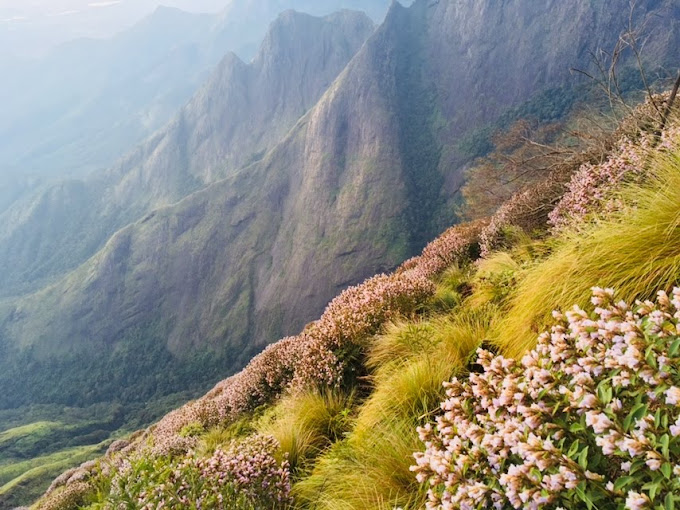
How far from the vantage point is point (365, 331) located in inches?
279

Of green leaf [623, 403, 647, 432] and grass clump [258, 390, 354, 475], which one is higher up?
green leaf [623, 403, 647, 432]

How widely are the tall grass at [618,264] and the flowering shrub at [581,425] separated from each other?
133cm

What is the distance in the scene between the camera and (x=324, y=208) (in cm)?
14038

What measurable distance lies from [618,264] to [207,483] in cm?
416

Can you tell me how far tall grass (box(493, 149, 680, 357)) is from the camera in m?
3.33

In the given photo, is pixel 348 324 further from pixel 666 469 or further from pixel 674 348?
pixel 666 469

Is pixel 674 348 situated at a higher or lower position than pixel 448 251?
higher

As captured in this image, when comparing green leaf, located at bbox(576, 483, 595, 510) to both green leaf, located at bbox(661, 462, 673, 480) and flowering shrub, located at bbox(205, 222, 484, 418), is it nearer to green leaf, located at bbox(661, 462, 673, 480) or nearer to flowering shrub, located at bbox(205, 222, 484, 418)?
green leaf, located at bbox(661, 462, 673, 480)

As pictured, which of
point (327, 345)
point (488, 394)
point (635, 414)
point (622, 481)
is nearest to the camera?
point (622, 481)

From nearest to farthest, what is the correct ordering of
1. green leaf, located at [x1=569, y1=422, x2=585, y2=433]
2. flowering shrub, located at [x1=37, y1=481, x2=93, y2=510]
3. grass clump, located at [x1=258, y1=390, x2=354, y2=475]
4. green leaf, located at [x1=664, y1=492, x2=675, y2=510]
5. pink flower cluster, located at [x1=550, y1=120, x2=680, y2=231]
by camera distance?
green leaf, located at [x1=664, y1=492, x2=675, y2=510], green leaf, located at [x1=569, y1=422, x2=585, y2=433], grass clump, located at [x1=258, y1=390, x2=354, y2=475], pink flower cluster, located at [x1=550, y1=120, x2=680, y2=231], flowering shrub, located at [x1=37, y1=481, x2=93, y2=510]

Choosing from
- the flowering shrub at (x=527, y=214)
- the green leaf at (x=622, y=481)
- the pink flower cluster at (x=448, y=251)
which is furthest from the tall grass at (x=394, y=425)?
the pink flower cluster at (x=448, y=251)

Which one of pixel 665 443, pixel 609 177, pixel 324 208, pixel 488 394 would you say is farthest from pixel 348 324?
pixel 324 208

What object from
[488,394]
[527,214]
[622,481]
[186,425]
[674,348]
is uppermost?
[674,348]

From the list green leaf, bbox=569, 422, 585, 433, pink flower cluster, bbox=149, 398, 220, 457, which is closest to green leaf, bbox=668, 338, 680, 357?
green leaf, bbox=569, 422, 585, 433
